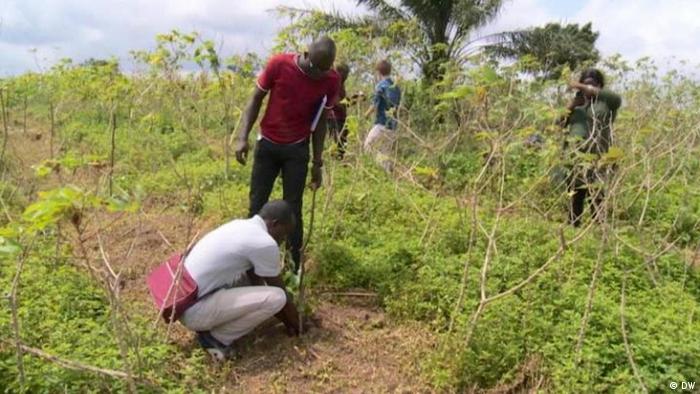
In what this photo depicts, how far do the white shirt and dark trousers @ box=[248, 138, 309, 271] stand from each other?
2.66ft

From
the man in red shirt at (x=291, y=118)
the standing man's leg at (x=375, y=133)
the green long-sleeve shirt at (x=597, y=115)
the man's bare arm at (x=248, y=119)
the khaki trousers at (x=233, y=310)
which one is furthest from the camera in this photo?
the standing man's leg at (x=375, y=133)

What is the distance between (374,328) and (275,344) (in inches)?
25.4

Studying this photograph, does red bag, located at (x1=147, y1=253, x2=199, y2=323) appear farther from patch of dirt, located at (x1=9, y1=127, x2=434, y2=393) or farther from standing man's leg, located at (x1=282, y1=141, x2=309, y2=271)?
standing man's leg, located at (x1=282, y1=141, x2=309, y2=271)

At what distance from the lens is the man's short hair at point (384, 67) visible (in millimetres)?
6418

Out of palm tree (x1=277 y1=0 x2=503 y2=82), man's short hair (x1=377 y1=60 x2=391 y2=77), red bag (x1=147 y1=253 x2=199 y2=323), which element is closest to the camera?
red bag (x1=147 y1=253 x2=199 y2=323)

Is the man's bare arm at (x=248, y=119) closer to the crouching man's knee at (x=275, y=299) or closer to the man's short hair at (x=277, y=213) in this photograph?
the man's short hair at (x=277, y=213)

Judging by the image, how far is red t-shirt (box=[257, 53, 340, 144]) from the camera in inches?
157

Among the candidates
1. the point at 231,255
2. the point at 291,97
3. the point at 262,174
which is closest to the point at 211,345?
the point at 231,255

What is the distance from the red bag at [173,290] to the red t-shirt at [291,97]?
3.70ft

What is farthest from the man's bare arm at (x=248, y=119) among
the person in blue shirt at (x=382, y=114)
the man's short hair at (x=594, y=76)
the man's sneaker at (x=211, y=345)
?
the man's short hair at (x=594, y=76)

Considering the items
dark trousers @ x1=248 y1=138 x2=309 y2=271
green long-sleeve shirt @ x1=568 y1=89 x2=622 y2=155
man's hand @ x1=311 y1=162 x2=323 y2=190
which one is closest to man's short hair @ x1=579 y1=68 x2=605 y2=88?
green long-sleeve shirt @ x1=568 y1=89 x2=622 y2=155

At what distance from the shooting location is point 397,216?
17.7 feet

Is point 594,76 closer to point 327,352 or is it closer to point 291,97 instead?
point 291,97

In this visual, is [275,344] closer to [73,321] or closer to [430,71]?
[73,321]
